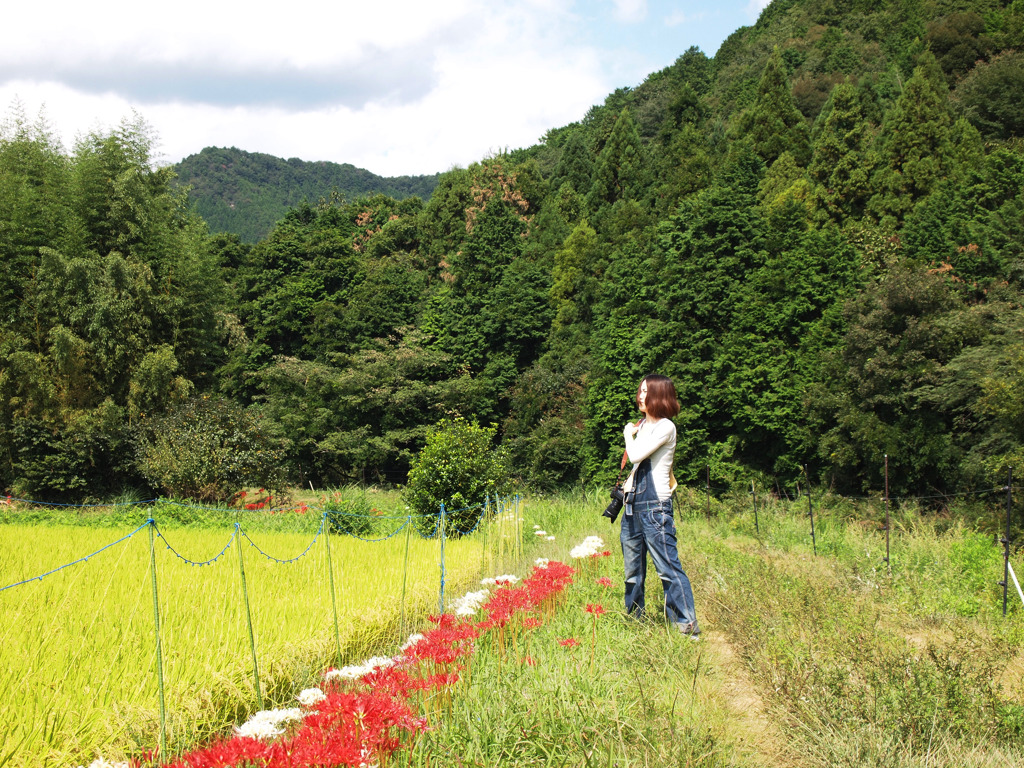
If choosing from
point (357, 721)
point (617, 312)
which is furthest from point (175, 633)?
point (617, 312)

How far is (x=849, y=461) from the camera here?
572 inches

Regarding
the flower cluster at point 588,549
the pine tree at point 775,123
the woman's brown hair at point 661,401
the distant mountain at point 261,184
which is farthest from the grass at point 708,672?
the distant mountain at point 261,184

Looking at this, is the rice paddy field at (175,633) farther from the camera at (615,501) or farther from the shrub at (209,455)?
the shrub at (209,455)

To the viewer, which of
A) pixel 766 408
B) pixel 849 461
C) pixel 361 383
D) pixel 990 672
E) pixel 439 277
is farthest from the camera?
pixel 439 277

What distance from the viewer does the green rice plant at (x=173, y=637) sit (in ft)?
9.35

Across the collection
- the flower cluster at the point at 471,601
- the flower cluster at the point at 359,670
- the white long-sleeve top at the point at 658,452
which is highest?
the white long-sleeve top at the point at 658,452

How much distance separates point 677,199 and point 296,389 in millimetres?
17307

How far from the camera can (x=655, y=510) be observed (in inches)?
159

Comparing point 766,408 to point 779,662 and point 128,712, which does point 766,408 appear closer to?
point 779,662

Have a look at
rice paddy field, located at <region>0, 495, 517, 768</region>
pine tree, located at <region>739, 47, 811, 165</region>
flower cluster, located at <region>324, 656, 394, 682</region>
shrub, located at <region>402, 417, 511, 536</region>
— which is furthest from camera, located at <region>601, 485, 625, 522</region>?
pine tree, located at <region>739, 47, 811, 165</region>

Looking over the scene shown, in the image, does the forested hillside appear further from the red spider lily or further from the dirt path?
the red spider lily

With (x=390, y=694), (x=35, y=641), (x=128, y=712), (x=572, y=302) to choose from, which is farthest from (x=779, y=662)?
(x=572, y=302)

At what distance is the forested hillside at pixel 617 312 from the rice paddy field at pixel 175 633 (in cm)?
877

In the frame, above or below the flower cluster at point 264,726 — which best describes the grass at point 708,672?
below
